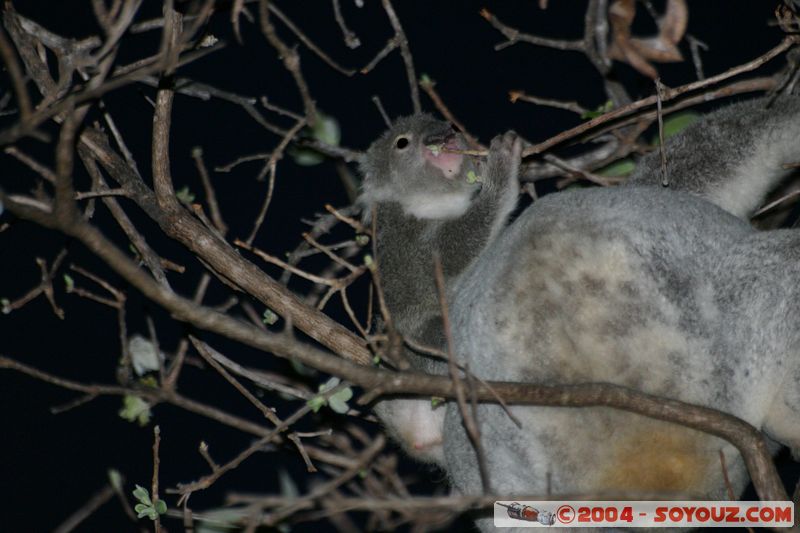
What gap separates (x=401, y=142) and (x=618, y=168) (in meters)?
1.04

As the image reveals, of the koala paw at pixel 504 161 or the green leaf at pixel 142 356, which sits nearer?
the green leaf at pixel 142 356

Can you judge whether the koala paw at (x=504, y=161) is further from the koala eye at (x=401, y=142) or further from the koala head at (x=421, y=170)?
the koala eye at (x=401, y=142)

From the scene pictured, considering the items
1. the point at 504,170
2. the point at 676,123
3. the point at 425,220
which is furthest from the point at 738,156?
the point at 425,220

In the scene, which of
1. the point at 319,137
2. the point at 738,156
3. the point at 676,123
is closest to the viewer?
the point at 738,156

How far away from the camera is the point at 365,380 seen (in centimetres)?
167

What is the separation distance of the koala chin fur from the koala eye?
1.58 m

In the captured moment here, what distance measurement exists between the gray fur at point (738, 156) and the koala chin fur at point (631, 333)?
456mm

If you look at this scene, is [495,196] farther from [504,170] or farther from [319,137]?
[319,137]

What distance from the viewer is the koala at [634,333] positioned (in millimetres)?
1886

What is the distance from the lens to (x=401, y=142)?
146 inches

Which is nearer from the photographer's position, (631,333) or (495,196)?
(631,333)

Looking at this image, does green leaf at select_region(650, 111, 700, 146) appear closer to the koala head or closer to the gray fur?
the gray fur

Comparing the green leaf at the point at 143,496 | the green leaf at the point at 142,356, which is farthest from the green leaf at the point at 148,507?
the green leaf at the point at 142,356

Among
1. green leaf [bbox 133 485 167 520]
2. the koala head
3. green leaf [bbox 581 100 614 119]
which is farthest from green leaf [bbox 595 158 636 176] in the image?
green leaf [bbox 133 485 167 520]
